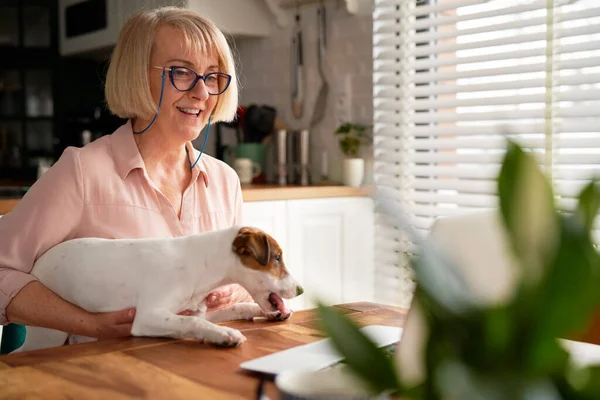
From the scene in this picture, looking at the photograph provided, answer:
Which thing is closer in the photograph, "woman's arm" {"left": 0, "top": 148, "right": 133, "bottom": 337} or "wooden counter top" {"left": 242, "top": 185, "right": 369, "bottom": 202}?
"woman's arm" {"left": 0, "top": 148, "right": 133, "bottom": 337}

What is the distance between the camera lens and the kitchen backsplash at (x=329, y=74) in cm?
358

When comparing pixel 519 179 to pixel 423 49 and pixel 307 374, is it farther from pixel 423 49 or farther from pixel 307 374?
pixel 423 49

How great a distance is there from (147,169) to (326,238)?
163cm

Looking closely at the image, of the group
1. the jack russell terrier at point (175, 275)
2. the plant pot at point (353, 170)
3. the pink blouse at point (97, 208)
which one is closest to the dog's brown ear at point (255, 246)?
the jack russell terrier at point (175, 275)

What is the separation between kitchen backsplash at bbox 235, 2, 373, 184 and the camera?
3576mm

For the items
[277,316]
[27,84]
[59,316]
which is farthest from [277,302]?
[27,84]

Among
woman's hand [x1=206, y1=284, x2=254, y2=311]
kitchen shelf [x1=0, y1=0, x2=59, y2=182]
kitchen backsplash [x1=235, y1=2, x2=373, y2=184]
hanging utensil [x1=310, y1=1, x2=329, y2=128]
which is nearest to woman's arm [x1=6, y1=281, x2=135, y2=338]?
woman's hand [x1=206, y1=284, x2=254, y2=311]

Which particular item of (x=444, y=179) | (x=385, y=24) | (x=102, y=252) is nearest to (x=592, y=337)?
(x=102, y=252)

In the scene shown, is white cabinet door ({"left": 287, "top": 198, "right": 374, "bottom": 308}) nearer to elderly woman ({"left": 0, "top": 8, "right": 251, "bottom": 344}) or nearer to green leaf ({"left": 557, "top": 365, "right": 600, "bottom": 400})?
elderly woman ({"left": 0, "top": 8, "right": 251, "bottom": 344})

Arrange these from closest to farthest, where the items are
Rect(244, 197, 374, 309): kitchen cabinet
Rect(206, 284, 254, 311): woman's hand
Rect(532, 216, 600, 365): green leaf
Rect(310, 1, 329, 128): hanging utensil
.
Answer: Rect(532, 216, 600, 365): green leaf < Rect(206, 284, 254, 311): woman's hand < Rect(244, 197, 374, 309): kitchen cabinet < Rect(310, 1, 329, 128): hanging utensil

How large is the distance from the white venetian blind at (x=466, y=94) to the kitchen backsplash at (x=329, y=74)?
8 centimetres

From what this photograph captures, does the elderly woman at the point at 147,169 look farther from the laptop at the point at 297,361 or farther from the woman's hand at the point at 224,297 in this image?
the laptop at the point at 297,361

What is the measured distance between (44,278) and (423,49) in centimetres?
218

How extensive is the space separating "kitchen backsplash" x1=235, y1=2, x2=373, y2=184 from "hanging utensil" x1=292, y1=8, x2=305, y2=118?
1.0 inches
